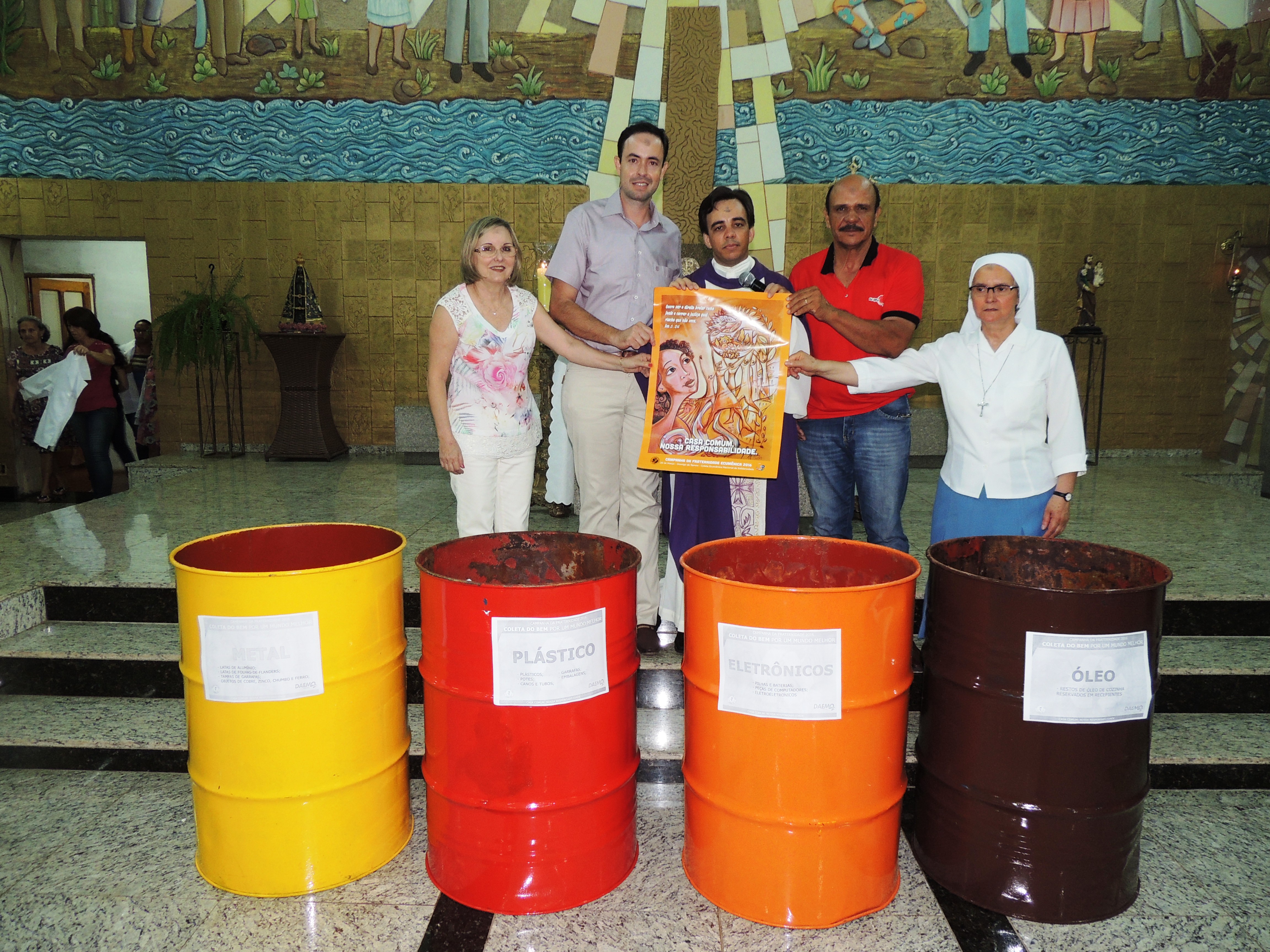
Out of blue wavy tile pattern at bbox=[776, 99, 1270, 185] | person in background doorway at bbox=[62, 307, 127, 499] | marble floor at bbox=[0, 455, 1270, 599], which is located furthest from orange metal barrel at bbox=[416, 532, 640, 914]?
blue wavy tile pattern at bbox=[776, 99, 1270, 185]

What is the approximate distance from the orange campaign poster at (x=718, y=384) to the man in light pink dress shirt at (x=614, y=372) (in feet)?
0.75

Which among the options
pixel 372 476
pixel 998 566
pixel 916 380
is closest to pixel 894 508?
pixel 916 380

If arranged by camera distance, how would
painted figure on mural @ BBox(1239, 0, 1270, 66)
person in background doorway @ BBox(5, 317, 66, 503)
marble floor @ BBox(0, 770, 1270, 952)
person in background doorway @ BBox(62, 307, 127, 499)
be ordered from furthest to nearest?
painted figure on mural @ BBox(1239, 0, 1270, 66) < person in background doorway @ BBox(5, 317, 66, 503) < person in background doorway @ BBox(62, 307, 127, 499) < marble floor @ BBox(0, 770, 1270, 952)

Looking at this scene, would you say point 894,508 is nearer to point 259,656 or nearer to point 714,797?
point 714,797

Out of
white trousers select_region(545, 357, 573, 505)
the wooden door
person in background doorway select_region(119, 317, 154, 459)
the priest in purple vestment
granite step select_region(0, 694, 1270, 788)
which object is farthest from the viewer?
the wooden door

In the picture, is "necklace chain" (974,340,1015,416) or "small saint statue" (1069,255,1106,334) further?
"small saint statue" (1069,255,1106,334)

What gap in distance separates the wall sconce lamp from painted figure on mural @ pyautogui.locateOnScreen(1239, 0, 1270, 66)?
1.41 meters

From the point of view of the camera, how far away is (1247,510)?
4.89 m

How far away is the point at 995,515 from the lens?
7.58 feet

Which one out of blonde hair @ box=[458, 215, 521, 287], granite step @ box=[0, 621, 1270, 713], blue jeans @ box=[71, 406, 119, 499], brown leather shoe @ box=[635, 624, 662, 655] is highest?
blonde hair @ box=[458, 215, 521, 287]

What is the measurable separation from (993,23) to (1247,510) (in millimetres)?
4651

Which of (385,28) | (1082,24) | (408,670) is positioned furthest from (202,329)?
(1082,24)

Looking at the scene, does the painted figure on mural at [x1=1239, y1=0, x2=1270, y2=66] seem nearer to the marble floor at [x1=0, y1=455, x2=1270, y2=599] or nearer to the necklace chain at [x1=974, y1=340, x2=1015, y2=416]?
the marble floor at [x1=0, y1=455, x2=1270, y2=599]

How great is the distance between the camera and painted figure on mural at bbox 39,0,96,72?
7.09 metres
